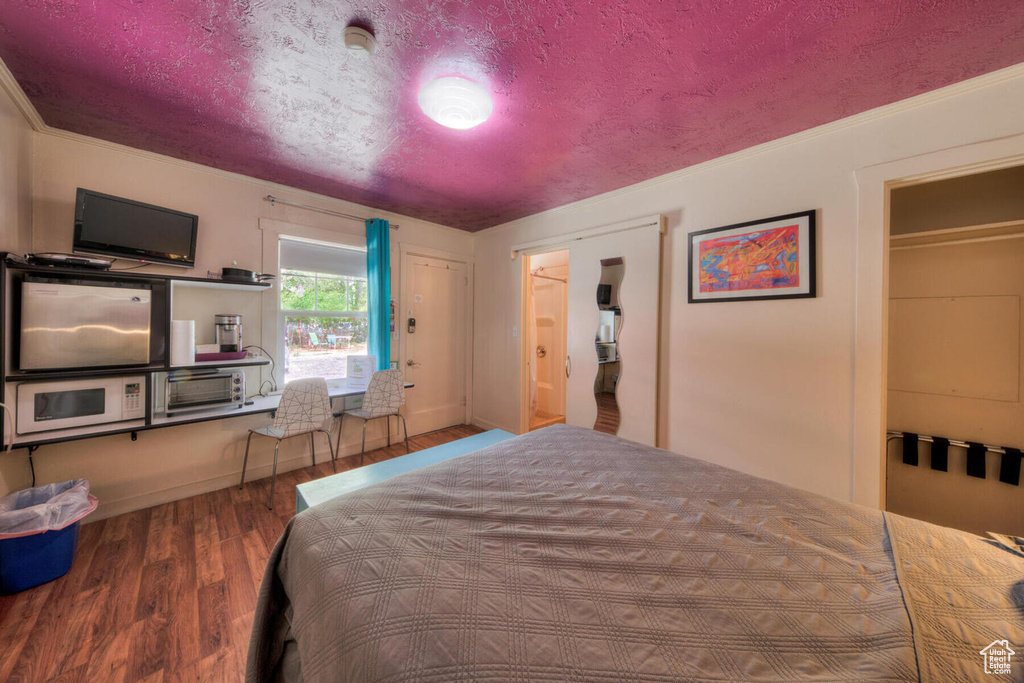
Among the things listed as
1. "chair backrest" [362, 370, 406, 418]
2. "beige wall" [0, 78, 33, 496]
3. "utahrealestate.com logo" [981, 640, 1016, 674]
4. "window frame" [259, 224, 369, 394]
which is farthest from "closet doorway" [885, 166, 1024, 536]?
"beige wall" [0, 78, 33, 496]

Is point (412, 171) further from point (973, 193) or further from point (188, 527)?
point (973, 193)

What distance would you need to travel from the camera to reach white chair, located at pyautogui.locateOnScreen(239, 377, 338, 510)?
2654 mm

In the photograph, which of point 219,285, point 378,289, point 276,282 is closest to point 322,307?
point 276,282

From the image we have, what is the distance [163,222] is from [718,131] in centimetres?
381

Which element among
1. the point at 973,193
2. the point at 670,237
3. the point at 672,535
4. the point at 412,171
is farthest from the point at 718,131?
the point at 672,535

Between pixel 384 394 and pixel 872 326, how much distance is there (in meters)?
3.56

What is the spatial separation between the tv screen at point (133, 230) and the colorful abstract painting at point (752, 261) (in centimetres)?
384

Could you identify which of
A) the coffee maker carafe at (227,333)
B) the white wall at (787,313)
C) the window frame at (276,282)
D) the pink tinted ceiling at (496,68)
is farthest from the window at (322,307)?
the white wall at (787,313)

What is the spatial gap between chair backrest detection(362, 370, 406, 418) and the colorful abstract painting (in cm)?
278

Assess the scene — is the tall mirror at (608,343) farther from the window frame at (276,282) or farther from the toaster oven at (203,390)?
the toaster oven at (203,390)

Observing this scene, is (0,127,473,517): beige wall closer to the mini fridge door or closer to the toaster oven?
the toaster oven

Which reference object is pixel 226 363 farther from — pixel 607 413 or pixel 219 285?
pixel 607 413

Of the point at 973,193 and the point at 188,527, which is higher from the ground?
the point at 973,193

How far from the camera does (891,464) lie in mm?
2363
